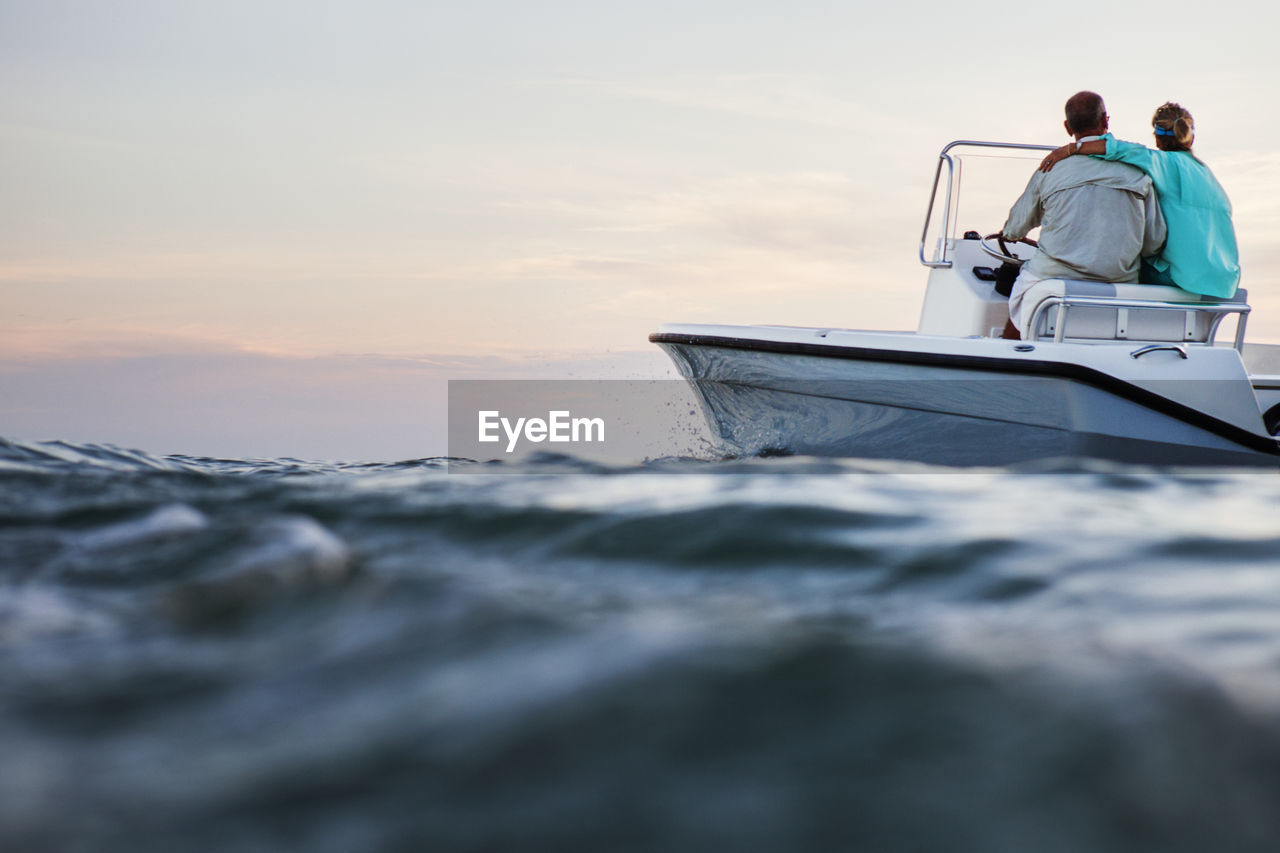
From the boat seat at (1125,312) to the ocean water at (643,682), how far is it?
2.94m

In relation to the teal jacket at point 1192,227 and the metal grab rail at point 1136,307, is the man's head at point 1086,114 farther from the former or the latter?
the metal grab rail at point 1136,307

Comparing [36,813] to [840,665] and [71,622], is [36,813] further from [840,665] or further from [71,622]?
[840,665]

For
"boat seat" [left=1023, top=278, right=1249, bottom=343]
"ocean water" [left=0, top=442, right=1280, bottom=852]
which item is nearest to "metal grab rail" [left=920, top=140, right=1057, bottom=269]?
"boat seat" [left=1023, top=278, right=1249, bottom=343]

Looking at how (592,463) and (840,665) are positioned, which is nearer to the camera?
(840,665)

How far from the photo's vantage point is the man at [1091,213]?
4.78 metres

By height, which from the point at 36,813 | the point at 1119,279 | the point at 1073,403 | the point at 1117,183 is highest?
the point at 1117,183

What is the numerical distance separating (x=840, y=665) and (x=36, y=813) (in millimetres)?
797

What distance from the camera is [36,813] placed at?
0.87 m

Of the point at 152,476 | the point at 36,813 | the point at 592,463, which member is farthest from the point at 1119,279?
the point at 36,813

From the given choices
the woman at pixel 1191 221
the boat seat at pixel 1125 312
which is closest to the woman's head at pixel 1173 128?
the woman at pixel 1191 221

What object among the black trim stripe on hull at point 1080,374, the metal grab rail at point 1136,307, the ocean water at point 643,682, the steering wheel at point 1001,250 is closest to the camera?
the ocean water at point 643,682

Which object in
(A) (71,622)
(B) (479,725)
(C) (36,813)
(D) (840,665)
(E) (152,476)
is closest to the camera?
(C) (36,813)

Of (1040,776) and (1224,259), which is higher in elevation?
(1224,259)

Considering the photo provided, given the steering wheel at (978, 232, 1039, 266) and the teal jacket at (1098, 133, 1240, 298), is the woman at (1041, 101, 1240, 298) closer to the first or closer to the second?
the teal jacket at (1098, 133, 1240, 298)
